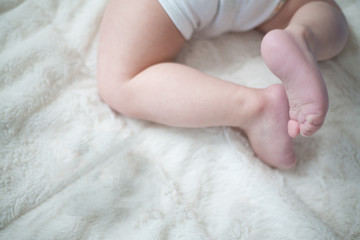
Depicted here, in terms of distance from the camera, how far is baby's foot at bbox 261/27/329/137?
16.9 inches

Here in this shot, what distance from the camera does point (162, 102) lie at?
557 millimetres

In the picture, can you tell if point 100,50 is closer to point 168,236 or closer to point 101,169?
point 101,169

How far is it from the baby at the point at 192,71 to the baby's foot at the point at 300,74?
0.13 ft

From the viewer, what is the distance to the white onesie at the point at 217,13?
0.57 metres

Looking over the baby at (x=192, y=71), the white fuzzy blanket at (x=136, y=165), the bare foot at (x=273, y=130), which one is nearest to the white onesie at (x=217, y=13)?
the baby at (x=192, y=71)

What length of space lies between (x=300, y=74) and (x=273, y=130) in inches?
6.2

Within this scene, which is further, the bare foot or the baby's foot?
the bare foot

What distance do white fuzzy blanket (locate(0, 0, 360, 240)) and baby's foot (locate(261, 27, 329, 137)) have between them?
194 mm

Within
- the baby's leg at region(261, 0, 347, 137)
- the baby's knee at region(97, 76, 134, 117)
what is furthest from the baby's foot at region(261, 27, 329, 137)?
the baby's knee at region(97, 76, 134, 117)

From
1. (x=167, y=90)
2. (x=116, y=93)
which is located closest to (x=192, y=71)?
(x=167, y=90)

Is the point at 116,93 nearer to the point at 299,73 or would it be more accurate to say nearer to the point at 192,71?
the point at 192,71

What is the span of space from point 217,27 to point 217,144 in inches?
12.0

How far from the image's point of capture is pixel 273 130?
56 cm

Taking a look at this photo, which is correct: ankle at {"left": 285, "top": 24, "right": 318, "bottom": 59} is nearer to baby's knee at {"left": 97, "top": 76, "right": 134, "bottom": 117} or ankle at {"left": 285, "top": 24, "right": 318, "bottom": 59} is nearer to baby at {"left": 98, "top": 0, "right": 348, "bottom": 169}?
baby at {"left": 98, "top": 0, "right": 348, "bottom": 169}
